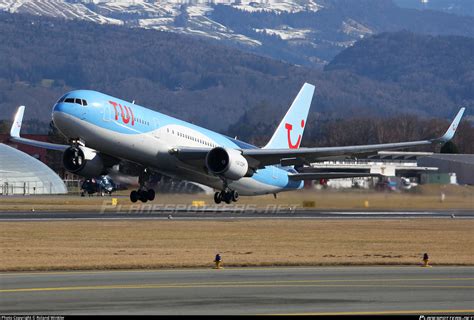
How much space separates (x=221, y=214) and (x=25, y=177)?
59.7 m

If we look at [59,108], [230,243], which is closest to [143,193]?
[59,108]

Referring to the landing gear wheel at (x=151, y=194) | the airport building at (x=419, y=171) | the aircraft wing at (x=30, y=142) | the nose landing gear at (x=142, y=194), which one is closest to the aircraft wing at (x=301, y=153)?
the landing gear wheel at (x=151, y=194)

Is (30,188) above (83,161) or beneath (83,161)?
beneath


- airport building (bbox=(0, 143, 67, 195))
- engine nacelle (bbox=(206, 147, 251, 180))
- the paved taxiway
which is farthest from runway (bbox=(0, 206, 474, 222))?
airport building (bbox=(0, 143, 67, 195))

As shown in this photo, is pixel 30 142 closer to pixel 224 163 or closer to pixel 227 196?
pixel 227 196

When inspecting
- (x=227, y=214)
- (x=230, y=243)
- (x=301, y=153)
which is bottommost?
(x=227, y=214)

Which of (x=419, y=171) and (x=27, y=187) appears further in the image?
(x=27, y=187)

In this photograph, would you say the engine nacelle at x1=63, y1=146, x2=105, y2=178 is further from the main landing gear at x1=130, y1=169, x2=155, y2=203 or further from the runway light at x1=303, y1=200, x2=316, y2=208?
the runway light at x1=303, y1=200, x2=316, y2=208

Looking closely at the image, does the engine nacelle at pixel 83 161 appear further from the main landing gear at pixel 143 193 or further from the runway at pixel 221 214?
the runway at pixel 221 214

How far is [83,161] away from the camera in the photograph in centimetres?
5459

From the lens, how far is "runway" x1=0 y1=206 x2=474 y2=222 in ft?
205

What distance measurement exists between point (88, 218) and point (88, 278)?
2924 cm

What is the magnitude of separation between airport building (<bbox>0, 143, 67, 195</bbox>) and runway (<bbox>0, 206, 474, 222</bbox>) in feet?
158

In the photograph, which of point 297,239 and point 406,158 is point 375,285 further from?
point 406,158
